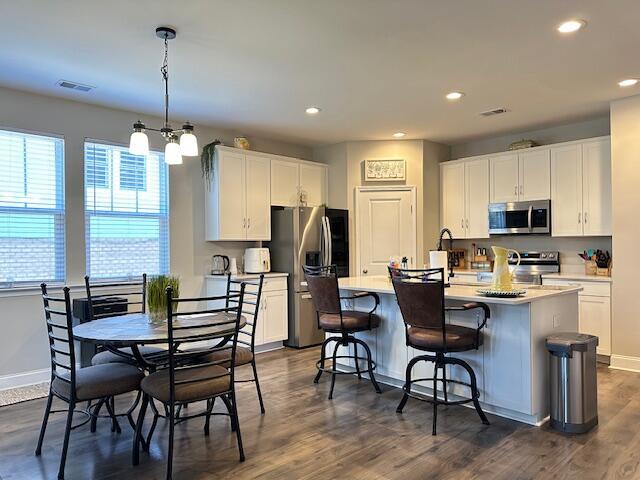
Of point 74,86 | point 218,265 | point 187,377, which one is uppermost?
point 74,86

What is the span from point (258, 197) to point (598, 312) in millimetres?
3940

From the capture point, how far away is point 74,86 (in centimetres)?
406

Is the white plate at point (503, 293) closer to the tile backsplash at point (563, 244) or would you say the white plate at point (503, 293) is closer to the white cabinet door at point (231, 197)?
the tile backsplash at point (563, 244)

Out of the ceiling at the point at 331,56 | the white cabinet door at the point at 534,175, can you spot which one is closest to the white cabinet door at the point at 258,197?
the ceiling at the point at 331,56

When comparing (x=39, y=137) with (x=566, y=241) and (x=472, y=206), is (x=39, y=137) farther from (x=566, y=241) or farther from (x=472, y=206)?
(x=566, y=241)

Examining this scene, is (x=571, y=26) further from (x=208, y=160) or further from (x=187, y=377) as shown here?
(x=208, y=160)

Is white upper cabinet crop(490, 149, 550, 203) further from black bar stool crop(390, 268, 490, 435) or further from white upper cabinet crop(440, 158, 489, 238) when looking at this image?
black bar stool crop(390, 268, 490, 435)

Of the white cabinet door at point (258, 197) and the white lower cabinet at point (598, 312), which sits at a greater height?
the white cabinet door at point (258, 197)

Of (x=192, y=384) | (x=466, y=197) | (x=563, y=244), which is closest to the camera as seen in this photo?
(x=192, y=384)

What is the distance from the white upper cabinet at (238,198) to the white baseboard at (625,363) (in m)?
3.96

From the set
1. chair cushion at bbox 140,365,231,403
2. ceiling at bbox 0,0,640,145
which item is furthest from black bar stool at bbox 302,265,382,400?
ceiling at bbox 0,0,640,145

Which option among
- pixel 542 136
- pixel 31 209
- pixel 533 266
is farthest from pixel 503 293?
pixel 31 209

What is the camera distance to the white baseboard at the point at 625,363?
446cm

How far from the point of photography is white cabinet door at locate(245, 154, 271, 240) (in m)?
5.61
